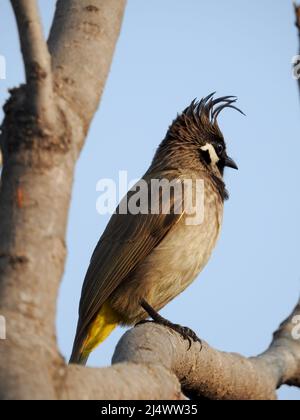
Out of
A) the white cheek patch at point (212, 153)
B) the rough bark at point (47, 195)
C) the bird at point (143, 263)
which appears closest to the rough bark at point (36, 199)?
the rough bark at point (47, 195)

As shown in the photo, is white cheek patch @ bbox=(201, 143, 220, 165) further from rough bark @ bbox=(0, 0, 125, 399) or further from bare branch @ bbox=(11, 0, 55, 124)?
bare branch @ bbox=(11, 0, 55, 124)

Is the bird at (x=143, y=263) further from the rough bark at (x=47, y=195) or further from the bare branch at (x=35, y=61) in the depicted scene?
the bare branch at (x=35, y=61)

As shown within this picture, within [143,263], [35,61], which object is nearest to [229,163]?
[143,263]

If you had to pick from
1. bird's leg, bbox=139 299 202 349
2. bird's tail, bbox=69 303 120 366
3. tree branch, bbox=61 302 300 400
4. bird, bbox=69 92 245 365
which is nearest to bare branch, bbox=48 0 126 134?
tree branch, bbox=61 302 300 400

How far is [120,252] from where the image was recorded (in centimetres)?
495

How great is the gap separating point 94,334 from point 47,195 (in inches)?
117

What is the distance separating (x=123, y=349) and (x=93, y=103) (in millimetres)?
1024

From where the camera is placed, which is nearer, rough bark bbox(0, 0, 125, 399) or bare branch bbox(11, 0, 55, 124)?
rough bark bbox(0, 0, 125, 399)

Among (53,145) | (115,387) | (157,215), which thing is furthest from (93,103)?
(157,215)

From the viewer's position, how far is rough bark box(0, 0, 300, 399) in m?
1.82

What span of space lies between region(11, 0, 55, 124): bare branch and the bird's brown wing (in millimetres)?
2759

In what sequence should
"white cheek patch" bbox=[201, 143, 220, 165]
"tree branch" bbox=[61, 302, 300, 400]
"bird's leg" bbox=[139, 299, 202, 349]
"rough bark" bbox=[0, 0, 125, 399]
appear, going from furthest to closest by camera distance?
"white cheek patch" bbox=[201, 143, 220, 165] < "bird's leg" bbox=[139, 299, 202, 349] < "tree branch" bbox=[61, 302, 300, 400] < "rough bark" bbox=[0, 0, 125, 399]
